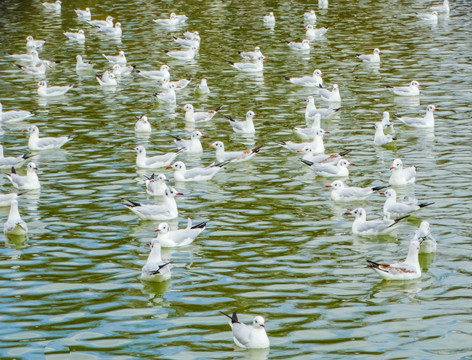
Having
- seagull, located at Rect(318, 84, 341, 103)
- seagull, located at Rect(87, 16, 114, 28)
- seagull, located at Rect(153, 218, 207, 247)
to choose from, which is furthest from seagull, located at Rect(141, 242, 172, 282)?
seagull, located at Rect(87, 16, 114, 28)

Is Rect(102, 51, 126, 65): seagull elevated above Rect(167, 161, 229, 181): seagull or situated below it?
above

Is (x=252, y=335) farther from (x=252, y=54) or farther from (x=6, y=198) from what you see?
(x=252, y=54)

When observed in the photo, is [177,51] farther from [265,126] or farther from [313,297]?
[313,297]

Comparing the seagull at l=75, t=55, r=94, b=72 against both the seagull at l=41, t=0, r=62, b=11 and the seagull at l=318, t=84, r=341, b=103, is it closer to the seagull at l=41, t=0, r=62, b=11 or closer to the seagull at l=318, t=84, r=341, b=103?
the seagull at l=318, t=84, r=341, b=103

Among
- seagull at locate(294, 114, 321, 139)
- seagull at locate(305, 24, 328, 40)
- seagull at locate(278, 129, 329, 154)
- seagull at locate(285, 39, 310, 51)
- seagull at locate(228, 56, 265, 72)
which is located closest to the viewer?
seagull at locate(278, 129, 329, 154)

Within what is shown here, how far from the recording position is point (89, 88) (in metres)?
36.1

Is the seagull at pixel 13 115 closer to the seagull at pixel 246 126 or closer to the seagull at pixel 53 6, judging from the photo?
the seagull at pixel 246 126

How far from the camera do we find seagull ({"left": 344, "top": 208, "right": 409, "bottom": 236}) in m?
18.8

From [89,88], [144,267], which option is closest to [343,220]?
[144,267]

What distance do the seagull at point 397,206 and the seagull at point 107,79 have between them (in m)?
18.2

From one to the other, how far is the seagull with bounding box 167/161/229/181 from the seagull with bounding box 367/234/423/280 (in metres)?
8.18

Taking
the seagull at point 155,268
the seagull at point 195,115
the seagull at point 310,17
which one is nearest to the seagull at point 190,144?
the seagull at point 195,115

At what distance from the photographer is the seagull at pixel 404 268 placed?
1623 cm

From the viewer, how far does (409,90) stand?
32656 millimetres
